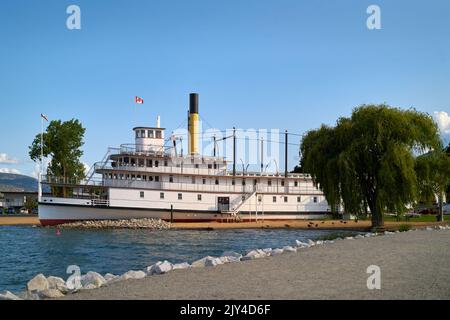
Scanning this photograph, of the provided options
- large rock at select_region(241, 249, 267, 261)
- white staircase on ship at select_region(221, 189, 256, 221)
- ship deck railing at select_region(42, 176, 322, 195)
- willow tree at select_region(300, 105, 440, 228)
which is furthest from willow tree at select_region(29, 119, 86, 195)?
large rock at select_region(241, 249, 267, 261)

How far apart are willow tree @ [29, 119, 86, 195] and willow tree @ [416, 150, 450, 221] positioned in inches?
1689

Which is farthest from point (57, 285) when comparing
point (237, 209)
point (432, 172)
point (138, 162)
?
point (237, 209)

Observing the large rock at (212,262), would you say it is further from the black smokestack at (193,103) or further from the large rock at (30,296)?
the black smokestack at (193,103)

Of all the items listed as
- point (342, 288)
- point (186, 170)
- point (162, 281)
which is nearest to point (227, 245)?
point (162, 281)

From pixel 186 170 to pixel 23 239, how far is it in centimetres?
2059

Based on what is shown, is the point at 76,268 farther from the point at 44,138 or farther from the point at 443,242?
the point at 44,138

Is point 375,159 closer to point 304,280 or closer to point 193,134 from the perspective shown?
point 304,280

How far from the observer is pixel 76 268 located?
2059 centimetres

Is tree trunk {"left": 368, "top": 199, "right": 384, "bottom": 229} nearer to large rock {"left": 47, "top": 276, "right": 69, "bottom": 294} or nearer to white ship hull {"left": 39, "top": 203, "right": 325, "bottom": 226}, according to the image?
white ship hull {"left": 39, "top": 203, "right": 325, "bottom": 226}

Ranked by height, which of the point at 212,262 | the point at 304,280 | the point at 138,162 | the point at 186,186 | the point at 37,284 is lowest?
the point at 37,284

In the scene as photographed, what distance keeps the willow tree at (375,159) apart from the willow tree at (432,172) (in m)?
0.79

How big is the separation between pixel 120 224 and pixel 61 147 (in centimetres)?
2181

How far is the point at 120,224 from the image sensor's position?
49219mm

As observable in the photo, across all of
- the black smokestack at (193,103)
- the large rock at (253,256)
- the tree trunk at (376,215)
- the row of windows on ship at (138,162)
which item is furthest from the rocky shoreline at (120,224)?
the large rock at (253,256)
